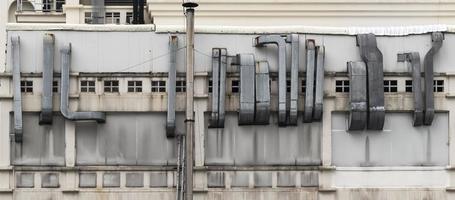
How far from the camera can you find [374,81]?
45.6m

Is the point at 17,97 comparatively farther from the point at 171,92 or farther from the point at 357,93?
the point at 357,93

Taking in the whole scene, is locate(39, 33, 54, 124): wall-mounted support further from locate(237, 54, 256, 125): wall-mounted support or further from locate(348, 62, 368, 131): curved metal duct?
locate(348, 62, 368, 131): curved metal duct

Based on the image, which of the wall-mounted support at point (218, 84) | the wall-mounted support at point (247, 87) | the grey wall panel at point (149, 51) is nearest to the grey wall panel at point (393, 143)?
the grey wall panel at point (149, 51)

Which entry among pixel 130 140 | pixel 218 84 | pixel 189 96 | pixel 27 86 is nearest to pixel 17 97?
pixel 27 86

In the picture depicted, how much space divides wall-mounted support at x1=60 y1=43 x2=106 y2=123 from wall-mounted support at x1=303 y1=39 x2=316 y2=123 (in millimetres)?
8329

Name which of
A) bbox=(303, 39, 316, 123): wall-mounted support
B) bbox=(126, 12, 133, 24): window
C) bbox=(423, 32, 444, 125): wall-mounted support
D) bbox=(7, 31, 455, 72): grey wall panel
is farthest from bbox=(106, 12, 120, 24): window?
bbox=(423, 32, 444, 125): wall-mounted support

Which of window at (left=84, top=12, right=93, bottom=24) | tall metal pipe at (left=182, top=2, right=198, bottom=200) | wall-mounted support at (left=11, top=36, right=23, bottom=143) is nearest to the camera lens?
tall metal pipe at (left=182, top=2, right=198, bottom=200)

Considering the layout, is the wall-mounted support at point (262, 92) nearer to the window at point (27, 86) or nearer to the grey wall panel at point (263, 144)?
the grey wall panel at point (263, 144)

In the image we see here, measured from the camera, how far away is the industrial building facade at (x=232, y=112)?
45.4 metres

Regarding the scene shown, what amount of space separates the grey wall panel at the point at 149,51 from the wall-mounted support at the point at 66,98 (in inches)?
20.4

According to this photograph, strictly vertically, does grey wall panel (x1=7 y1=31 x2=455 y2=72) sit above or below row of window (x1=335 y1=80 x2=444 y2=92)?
above

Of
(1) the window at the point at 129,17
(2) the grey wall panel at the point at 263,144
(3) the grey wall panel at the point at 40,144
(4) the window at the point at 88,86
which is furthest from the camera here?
(1) the window at the point at 129,17

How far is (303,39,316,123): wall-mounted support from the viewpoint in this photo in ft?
149

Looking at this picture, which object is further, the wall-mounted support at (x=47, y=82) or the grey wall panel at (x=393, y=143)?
the grey wall panel at (x=393, y=143)
